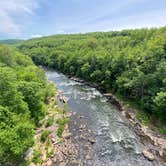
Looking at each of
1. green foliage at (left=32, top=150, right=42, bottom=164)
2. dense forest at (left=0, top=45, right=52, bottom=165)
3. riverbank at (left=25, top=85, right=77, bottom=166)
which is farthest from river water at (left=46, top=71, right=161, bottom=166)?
dense forest at (left=0, top=45, right=52, bottom=165)

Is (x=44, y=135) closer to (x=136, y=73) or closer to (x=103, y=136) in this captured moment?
(x=103, y=136)

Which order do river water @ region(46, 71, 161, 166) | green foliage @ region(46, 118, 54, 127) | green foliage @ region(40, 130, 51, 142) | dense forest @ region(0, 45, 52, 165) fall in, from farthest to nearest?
green foliage @ region(46, 118, 54, 127)
green foliage @ region(40, 130, 51, 142)
river water @ region(46, 71, 161, 166)
dense forest @ region(0, 45, 52, 165)

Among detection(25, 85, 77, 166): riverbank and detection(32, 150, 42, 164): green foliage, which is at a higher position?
detection(32, 150, 42, 164): green foliage

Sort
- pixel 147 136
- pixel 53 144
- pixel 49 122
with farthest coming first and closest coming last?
1. pixel 49 122
2. pixel 147 136
3. pixel 53 144

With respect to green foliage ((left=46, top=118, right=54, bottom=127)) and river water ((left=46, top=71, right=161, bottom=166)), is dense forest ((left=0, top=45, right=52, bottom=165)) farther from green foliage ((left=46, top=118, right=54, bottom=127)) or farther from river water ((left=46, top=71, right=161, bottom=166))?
river water ((left=46, top=71, right=161, bottom=166))

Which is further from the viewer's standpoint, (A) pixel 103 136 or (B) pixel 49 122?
(B) pixel 49 122

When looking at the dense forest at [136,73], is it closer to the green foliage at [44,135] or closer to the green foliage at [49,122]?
the green foliage at [49,122]

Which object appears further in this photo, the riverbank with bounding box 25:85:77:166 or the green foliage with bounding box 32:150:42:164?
the riverbank with bounding box 25:85:77:166

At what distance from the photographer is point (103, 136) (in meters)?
25.9

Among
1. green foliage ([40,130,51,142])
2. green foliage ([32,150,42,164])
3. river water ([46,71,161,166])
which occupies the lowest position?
river water ([46,71,161,166])

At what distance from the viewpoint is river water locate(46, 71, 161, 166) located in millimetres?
21000

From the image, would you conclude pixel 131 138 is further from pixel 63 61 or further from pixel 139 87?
pixel 63 61

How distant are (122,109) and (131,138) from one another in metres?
9.69

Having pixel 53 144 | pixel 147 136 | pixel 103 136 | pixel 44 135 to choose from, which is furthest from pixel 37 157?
pixel 147 136
